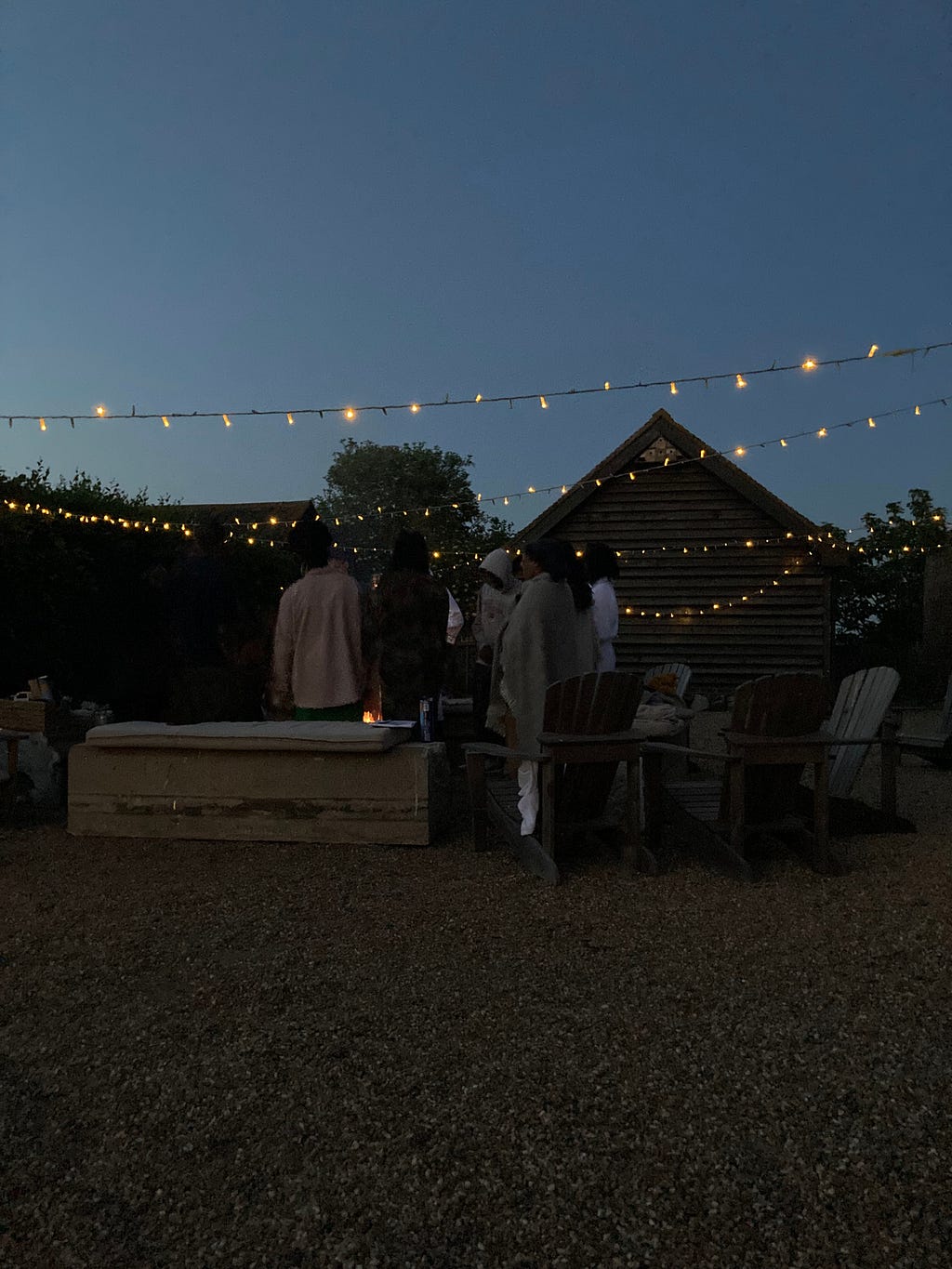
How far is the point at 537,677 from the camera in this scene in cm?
506

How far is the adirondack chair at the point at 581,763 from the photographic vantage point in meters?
4.50

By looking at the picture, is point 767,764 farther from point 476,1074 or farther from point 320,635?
point 320,635

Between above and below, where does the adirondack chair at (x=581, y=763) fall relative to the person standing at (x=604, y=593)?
below

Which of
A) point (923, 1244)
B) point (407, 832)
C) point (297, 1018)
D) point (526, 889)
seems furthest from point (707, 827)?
point (923, 1244)

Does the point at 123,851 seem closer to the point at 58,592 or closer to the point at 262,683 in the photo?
the point at 262,683

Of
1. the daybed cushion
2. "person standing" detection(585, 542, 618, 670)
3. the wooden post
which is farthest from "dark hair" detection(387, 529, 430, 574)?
the wooden post

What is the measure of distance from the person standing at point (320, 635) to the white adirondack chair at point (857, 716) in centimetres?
290

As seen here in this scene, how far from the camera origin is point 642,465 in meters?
14.6

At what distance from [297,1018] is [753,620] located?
12441 millimetres

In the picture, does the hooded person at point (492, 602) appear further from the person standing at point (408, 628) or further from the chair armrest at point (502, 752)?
the chair armrest at point (502, 752)

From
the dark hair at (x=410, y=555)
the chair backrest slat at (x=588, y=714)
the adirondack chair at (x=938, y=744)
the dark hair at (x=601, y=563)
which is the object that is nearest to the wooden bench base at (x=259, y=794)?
the chair backrest slat at (x=588, y=714)

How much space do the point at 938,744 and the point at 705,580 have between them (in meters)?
6.54

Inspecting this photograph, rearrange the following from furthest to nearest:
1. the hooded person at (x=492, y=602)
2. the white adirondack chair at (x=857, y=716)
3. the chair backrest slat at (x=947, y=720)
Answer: the chair backrest slat at (x=947, y=720) → the hooded person at (x=492, y=602) → the white adirondack chair at (x=857, y=716)

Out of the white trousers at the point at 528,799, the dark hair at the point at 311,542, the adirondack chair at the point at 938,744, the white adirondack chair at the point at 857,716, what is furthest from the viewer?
the adirondack chair at the point at 938,744
